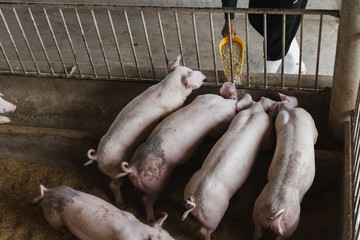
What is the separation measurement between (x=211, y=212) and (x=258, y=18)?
6.62 feet

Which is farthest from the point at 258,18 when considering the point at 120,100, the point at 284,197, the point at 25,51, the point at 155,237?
A: the point at 25,51

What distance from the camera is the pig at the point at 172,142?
7.82ft

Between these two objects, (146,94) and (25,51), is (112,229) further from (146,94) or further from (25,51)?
(25,51)

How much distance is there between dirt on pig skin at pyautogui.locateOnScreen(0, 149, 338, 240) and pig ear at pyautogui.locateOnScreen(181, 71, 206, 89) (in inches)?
16.2

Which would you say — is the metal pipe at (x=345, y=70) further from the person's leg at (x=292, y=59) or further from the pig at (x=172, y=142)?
the person's leg at (x=292, y=59)

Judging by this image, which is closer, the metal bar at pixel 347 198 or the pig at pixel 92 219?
the metal bar at pixel 347 198

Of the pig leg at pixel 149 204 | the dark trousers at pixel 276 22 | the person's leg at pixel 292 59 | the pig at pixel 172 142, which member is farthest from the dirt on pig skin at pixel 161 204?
the person's leg at pixel 292 59

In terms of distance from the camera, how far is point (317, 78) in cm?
273

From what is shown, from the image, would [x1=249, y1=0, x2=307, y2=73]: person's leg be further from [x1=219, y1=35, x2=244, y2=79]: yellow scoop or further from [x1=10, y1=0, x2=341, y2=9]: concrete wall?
[x1=10, y1=0, x2=341, y2=9]: concrete wall

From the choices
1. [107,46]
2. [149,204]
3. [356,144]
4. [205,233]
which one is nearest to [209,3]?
[107,46]

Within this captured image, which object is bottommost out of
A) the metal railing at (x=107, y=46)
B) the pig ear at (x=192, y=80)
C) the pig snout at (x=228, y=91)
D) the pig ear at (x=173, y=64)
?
Result: the metal railing at (x=107, y=46)

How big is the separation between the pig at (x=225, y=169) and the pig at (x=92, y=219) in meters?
0.21

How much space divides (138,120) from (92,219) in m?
0.72

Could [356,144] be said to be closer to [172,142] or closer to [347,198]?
[347,198]
